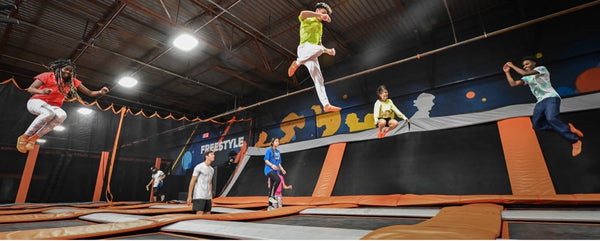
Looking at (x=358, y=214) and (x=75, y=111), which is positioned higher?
(x=75, y=111)

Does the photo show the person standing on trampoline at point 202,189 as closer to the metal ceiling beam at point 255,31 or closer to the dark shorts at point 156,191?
the metal ceiling beam at point 255,31

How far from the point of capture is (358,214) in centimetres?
284

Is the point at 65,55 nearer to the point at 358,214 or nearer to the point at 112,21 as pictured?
the point at 112,21

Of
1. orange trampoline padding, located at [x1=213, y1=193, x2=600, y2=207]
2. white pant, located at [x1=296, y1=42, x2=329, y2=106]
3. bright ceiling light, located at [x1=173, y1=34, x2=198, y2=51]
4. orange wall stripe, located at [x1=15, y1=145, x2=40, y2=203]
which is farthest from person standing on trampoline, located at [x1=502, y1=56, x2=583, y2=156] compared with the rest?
orange wall stripe, located at [x1=15, y1=145, x2=40, y2=203]

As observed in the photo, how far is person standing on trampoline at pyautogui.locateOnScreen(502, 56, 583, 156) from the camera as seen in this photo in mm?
2699

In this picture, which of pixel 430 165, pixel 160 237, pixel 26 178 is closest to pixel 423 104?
pixel 430 165

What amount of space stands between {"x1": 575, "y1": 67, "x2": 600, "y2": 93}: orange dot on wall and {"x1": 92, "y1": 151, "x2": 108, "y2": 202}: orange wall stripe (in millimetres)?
8831

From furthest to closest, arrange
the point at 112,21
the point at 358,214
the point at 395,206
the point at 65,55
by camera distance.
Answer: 1. the point at 65,55
2. the point at 112,21
3. the point at 395,206
4. the point at 358,214

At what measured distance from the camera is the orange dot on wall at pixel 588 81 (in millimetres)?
4199

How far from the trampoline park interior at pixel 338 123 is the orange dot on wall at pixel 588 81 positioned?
0.02m

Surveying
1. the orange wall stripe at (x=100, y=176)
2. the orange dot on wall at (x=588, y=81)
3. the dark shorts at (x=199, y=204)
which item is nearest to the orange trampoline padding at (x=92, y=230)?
the dark shorts at (x=199, y=204)

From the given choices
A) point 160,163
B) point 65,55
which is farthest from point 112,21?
point 160,163

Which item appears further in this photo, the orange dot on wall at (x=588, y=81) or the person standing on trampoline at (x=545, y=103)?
the orange dot on wall at (x=588, y=81)

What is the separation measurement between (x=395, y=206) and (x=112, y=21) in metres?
6.76
